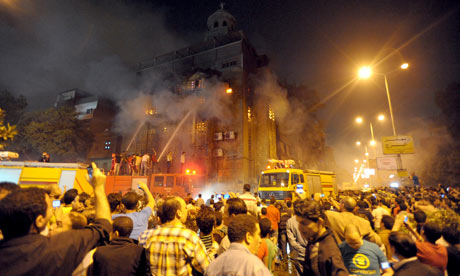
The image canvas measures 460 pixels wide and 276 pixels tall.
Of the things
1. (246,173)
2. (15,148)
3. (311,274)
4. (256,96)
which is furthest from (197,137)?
(15,148)

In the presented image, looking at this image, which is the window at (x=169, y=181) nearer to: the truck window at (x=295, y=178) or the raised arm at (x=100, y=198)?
the truck window at (x=295, y=178)

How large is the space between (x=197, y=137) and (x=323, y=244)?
78.3 feet

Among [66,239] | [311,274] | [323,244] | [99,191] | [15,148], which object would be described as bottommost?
[311,274]

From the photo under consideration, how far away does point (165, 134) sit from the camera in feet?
90.4

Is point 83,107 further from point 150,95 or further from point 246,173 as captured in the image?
point 246,173

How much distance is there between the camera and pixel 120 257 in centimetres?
220

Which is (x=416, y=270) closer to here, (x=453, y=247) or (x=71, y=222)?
(x=453, y=247)

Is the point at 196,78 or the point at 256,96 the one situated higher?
the point at 196,78

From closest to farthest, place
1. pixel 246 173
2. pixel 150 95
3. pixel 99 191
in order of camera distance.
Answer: pixel 99 191 < pixel 246 173 < pixel 150 95

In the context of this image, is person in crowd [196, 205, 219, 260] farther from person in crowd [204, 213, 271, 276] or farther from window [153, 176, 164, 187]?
window [153, 176, 164, 187]

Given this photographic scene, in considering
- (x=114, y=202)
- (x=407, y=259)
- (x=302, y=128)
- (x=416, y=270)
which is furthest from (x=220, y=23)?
(x=416, y=270)

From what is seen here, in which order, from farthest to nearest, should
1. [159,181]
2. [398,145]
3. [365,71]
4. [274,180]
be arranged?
1. [159,181]
2. [398,145]
3. [274,180]
4. [365,71]

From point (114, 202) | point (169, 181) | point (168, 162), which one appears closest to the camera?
point (114, 202)

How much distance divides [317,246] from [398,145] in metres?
15.2
